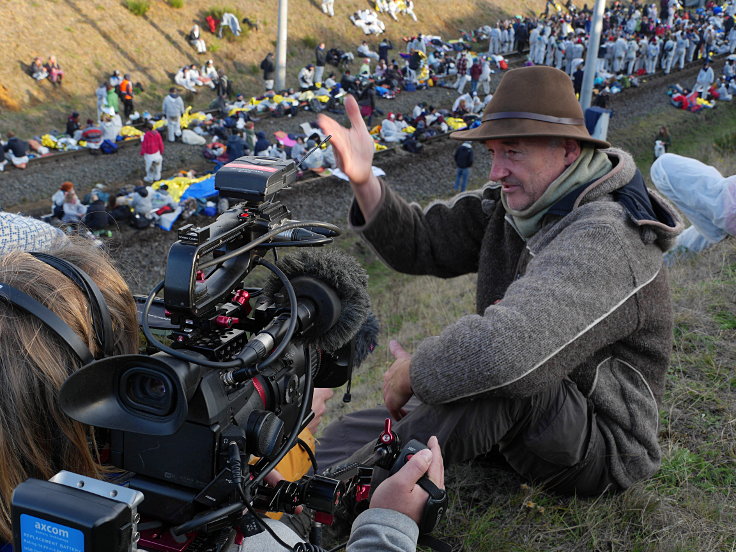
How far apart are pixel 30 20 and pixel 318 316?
90.9ft

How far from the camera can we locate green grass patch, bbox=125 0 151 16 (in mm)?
28375

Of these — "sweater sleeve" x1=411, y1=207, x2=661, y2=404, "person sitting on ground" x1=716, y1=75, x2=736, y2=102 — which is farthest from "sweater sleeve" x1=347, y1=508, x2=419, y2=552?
"person sitting on ground" x1=716, y1=75, x2=736, y2=102

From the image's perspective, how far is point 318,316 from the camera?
212 cm

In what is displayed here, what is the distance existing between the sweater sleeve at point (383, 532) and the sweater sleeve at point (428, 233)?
6.14ft

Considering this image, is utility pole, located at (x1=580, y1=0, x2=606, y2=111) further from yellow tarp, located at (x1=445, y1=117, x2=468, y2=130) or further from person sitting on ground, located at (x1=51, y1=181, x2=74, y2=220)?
person sitting on ground, located at (x1=51, y1=181, x2=74, y2=220)

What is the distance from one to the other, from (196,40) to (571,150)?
92.5 feet

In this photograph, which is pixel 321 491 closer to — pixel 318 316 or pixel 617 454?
pixel 318 316

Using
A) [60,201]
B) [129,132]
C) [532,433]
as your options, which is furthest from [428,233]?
[129,132]

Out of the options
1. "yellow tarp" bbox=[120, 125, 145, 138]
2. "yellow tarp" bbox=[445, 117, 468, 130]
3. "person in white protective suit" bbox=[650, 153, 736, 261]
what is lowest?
"yellow tarp" bbox=[445, 117, 468, 130]

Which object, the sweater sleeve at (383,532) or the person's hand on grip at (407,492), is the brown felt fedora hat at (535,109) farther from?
the sweater sleeve at (383,532)

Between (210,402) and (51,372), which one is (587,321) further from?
(51,372)

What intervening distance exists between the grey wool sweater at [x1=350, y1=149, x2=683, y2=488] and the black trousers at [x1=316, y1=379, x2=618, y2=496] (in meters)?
0.08

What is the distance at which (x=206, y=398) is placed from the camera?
160 cm

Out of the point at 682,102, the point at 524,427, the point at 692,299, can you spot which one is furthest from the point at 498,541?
the point at 682,102
